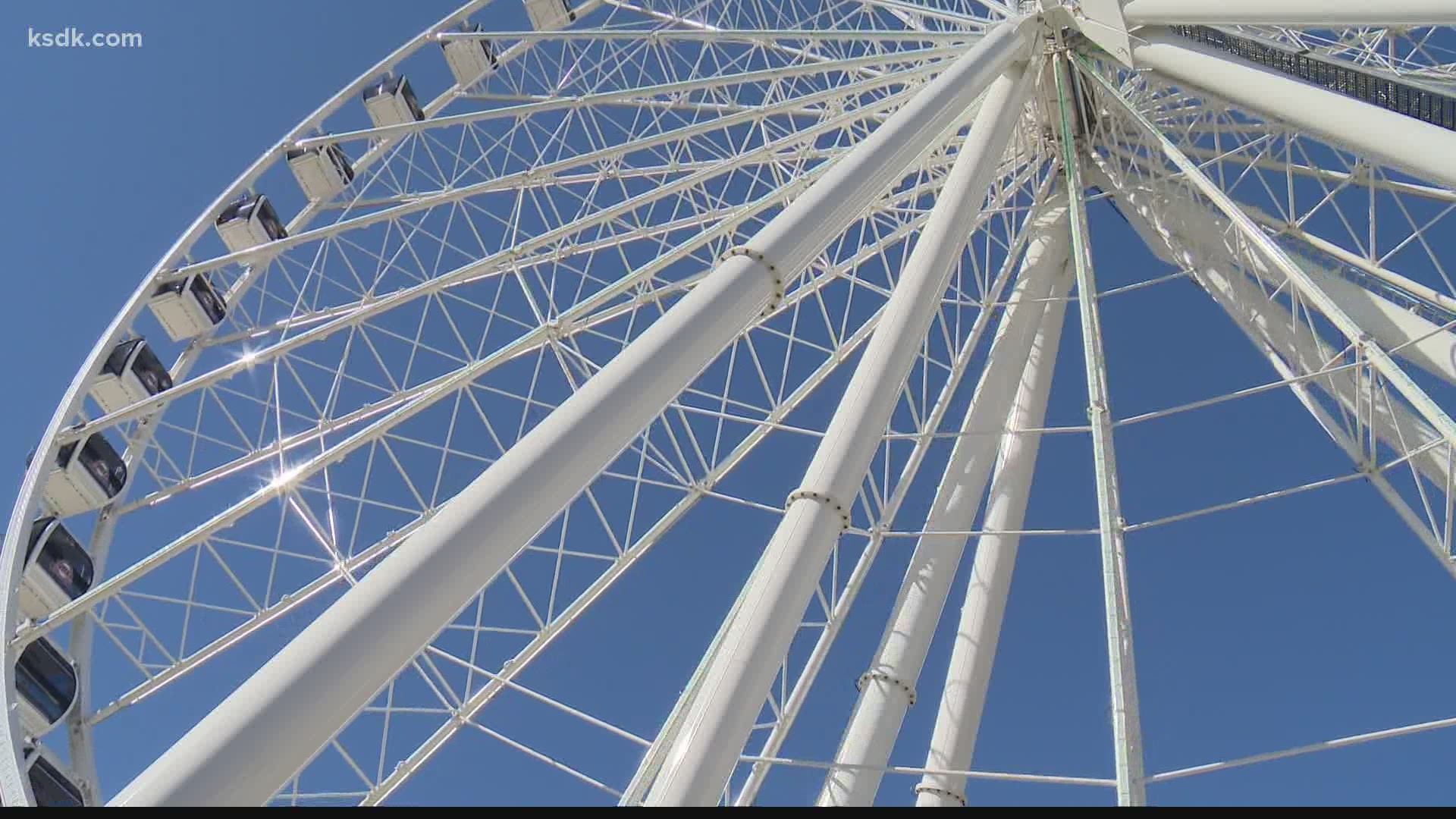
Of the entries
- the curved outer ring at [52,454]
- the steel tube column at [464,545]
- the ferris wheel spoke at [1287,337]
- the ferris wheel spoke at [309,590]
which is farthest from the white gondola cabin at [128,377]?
the ferris wheel spoke at [1287,337]

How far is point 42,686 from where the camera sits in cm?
1359

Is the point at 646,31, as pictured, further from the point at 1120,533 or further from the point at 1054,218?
the point at 1120,533

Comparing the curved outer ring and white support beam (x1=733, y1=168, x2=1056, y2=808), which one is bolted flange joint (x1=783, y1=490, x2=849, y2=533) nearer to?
white support beam (x1=733, y1=168, x2=1056, y2=808)

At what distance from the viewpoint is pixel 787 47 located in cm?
1970

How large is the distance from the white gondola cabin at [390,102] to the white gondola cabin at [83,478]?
7.76m

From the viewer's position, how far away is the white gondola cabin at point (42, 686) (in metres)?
13.2

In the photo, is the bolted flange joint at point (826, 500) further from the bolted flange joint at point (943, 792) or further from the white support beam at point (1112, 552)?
the bolted flange joint at point (943, 792)

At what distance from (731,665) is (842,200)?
13.6 ft

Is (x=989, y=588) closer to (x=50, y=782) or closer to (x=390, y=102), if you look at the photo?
(x=50, y=782)

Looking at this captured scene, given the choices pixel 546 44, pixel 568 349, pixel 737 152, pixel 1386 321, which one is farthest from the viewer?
pixel 546 44

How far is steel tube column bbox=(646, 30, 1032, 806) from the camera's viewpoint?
673 cm

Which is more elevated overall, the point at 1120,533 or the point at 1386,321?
the point at 1120,533

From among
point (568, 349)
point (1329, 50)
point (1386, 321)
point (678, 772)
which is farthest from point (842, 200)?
point (1329, 50)

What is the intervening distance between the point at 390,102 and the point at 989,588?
541 inches
